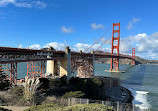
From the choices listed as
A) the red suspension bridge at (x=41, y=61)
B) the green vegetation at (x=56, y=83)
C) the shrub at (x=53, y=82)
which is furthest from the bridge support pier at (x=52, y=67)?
the shrub at (x=53, y=82)

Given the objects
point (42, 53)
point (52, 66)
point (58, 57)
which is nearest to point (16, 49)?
point (42, 53)

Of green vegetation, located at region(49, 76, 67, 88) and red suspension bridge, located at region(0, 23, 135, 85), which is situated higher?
red suspension bridge, located at region(0, 23, 135, 85)

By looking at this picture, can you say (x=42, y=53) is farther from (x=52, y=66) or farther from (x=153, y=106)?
(x=153, y=106)

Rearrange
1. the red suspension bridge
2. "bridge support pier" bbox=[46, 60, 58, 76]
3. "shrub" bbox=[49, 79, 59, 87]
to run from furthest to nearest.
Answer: "bridge support pier" bbox=[46, 60, 58, 76] → "shrub" bbox=[49, 79, 59, 87] → the red suspension bridge

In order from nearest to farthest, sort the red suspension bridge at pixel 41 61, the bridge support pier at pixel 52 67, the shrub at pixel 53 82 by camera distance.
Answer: the red suspension bridge at pixel 41 61, the shrub at pixel 53 82, the bridge support pier at pixel 52 67

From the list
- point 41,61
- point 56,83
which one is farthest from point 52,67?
point 56,83

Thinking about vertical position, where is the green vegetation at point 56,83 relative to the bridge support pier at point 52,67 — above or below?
below

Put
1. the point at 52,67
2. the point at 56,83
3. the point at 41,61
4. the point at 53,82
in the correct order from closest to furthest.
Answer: the point at 53,82 → the point at 56,83 → the point at 41,61 → the point at 52,67

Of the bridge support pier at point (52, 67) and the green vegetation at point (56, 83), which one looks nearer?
the green vegetation at point (56, 83)

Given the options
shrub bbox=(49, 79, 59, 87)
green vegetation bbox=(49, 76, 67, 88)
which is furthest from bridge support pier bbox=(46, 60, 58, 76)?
shrub bbox=(49, 79, 59, 87)

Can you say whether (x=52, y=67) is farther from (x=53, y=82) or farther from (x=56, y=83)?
(x=53, y=82)

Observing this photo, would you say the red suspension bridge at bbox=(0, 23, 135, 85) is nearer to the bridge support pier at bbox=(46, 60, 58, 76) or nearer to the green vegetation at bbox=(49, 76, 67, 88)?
the bridge support pier at bbox=(46, 60, 58, 76)

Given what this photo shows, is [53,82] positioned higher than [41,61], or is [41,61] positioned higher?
[41,61]

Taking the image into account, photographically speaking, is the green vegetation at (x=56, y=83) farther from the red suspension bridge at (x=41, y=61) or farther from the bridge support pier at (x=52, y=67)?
the bridge support pier at (x=52, y=67)
